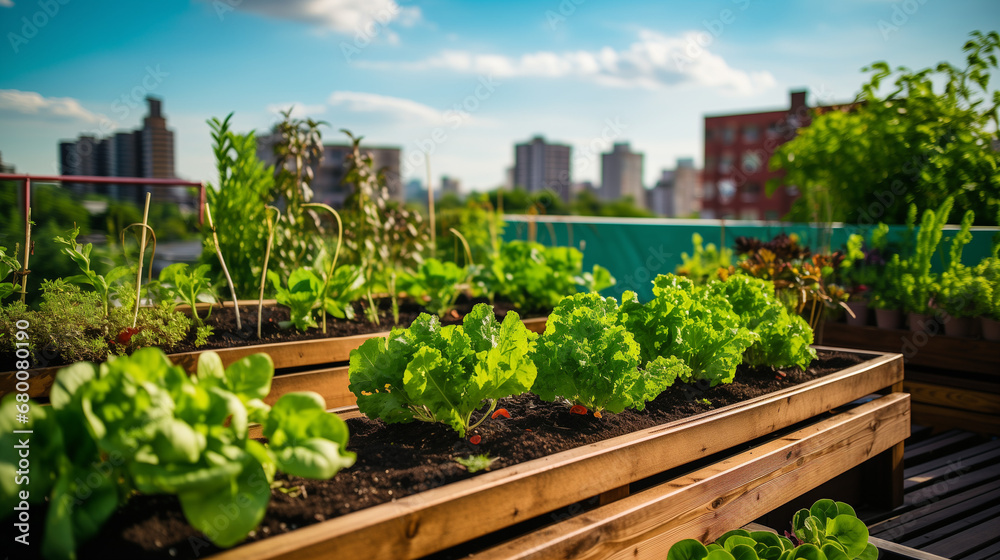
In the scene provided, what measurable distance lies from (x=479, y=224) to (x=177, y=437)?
14.2ft

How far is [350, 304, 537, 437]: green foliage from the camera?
133 centimetres

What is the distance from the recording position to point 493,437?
1411mm

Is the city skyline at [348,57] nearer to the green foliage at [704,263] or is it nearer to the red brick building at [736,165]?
the green foliage at [704,263]

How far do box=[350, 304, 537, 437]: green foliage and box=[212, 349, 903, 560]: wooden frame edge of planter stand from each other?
0.70 ft

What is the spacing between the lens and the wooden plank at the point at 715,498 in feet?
3.88

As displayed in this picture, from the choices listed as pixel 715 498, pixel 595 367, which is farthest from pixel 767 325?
pixel 595 367

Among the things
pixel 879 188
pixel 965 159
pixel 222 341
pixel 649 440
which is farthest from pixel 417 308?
pixel 965 159

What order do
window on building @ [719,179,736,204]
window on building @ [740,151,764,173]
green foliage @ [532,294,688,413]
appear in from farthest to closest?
window on building @ [719,179,736,204], window on building @ [740,151,764,173], green foliage @ [532,294,688,413]

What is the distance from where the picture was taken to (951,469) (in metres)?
2.54

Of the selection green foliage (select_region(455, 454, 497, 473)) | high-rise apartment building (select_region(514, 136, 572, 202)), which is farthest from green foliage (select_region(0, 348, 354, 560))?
high-rise apartment building (select_region(514, 136, 572, 202))

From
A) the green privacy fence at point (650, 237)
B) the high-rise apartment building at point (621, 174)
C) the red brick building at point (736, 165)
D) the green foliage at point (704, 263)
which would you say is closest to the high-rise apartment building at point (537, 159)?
the green privacy fence at point (650, 237)

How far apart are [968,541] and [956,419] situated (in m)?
1.28

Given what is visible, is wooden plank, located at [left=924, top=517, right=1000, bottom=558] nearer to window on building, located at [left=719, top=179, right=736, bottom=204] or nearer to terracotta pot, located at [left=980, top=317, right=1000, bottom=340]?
terracotta pot, located at [left=980, top=317, right=1000, bottom=340]

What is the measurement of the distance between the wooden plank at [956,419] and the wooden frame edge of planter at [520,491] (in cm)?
174
